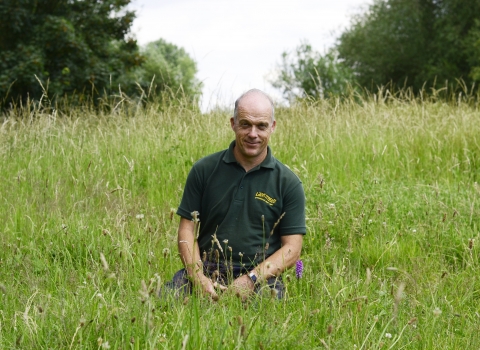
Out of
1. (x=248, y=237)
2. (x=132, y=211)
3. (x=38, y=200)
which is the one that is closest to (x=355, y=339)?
(x=248, y=237)

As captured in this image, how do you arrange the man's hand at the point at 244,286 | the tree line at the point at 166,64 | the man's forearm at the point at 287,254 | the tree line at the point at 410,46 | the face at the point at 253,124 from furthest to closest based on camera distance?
the tree line at the point at 410,46 → the tree line at the point at 166,64 → the face at the point at 253,124 → the man's forearm at the point at 287,254 → the man's hand at the point at 244,286

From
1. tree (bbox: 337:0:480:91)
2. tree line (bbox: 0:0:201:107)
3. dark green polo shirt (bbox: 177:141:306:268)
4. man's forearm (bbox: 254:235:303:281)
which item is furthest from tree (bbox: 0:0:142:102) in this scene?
tree (bbox: 337:0:480:91)

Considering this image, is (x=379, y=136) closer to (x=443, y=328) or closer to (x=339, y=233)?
(x=339, y=233)

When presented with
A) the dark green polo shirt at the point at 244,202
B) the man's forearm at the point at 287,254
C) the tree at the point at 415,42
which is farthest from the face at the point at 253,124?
the tree at the point at 415,42

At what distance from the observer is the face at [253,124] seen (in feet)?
10.9

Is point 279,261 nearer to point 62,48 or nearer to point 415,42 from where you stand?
point 62,48

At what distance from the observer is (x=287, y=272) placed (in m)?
3.57

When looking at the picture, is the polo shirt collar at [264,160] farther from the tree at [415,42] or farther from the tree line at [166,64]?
the tree at [415,42]

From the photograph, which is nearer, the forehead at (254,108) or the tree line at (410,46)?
the forehead at (254,108)

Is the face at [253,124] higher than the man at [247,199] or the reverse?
higher

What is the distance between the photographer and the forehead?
331 centimetres

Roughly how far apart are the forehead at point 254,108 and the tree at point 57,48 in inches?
508

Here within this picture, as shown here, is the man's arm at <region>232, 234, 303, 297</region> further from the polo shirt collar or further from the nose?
the nose

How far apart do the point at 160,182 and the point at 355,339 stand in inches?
143
